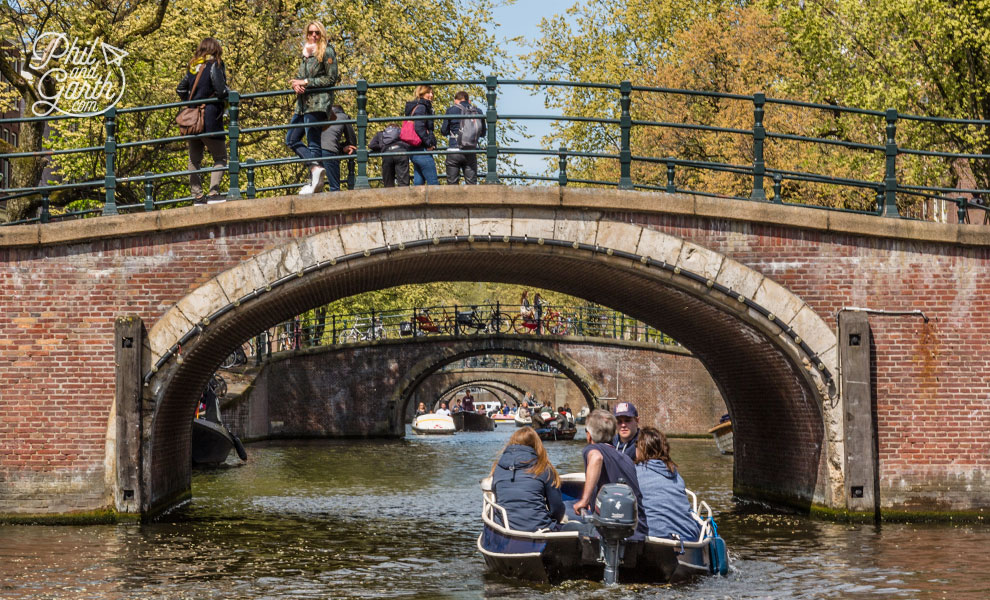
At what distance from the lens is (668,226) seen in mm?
13289

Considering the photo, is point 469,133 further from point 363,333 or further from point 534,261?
point 363,333

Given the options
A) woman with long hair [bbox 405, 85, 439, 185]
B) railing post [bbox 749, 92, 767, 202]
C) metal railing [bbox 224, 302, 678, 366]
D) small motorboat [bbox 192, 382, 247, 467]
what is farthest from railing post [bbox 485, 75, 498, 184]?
metal railing [bbox 224, 302, 678, 366]

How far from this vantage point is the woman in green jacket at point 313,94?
13328 mm

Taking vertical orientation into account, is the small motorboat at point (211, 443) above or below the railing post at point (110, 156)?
below

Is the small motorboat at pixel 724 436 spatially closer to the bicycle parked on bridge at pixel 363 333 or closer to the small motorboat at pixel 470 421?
the bicycle parked on bridge at pixel 363 333

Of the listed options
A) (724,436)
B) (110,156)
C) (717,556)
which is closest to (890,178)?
(717,556)

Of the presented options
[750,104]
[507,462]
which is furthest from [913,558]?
[750,104]

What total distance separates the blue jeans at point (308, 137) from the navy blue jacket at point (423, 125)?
1.01 m

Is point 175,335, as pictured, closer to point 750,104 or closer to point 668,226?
point 668,226

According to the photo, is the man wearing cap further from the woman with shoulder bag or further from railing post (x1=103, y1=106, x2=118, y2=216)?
railing post (x1=103, y1=106, x2=118, y2=216)

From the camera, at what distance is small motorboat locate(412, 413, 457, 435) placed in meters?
41.2

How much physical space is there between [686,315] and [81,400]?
6.78 meters

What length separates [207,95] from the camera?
1366 cm

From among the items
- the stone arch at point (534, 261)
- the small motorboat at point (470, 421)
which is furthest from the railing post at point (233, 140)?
the small motorboat at point (470, 421)
